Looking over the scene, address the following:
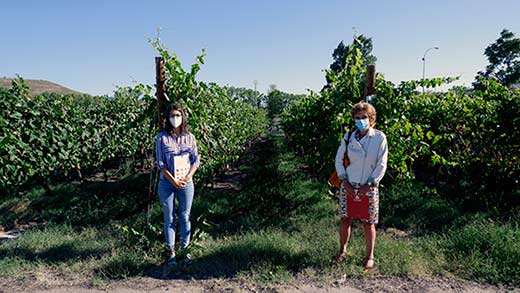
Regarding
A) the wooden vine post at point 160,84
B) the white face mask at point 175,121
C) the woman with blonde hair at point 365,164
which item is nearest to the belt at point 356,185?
the woman with blonde hair at point 365,164

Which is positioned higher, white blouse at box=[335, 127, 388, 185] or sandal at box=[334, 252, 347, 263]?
white blouse at box=[335, 127, 388, 185]

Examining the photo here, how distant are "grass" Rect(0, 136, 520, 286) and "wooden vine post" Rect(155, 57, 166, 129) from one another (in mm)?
1296

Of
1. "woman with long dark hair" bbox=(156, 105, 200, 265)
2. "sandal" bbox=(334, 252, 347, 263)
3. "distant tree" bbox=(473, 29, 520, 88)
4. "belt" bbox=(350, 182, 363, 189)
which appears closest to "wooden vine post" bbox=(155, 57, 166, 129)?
"woman with long dark hair" bbox=(156, 105, 200, 265)

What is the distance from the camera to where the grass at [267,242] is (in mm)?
3113

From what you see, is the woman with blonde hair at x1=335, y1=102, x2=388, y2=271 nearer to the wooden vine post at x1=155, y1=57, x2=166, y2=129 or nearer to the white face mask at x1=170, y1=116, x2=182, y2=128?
the white face mask at x1=170, y1=116, x2=182, y2=128

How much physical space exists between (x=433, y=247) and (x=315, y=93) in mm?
3415

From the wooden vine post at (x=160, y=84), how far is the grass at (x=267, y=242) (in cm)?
130

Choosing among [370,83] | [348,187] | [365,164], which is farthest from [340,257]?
[370,83]

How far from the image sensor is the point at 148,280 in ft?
9.94

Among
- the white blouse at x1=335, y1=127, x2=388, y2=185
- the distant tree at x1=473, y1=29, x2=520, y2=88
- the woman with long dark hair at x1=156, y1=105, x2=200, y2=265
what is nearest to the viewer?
the white blouse at x1=335, y1=127, x2=388, y2=185

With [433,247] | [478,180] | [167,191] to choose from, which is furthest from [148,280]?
[478,180]

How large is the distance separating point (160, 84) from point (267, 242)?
2124mm

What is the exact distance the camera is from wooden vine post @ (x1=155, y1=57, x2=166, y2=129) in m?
3.50

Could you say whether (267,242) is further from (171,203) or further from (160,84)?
(160,84)
